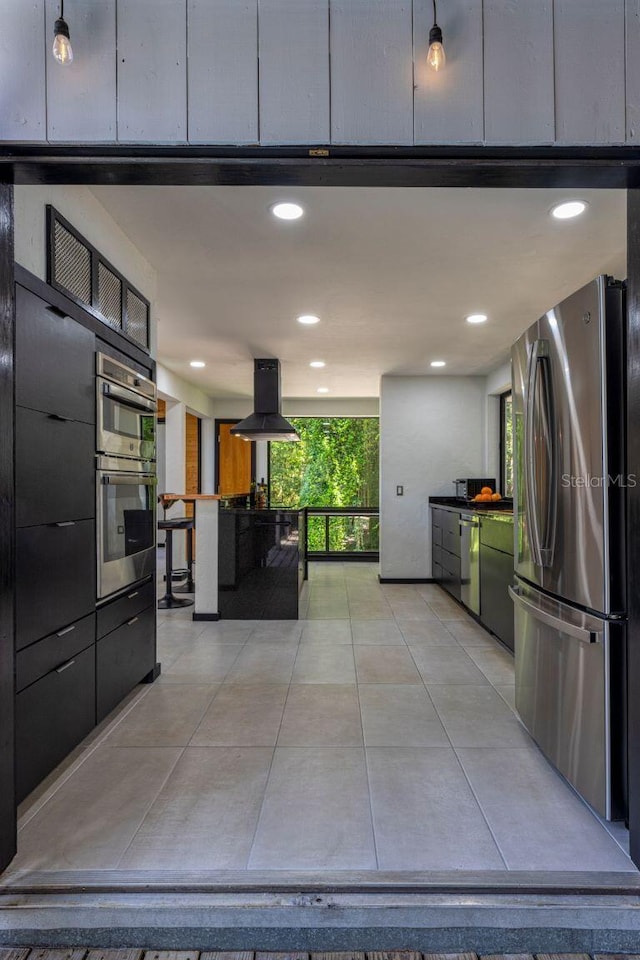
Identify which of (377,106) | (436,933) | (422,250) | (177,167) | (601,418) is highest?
(422,250)

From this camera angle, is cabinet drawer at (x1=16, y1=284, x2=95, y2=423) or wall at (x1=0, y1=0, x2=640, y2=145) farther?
cabinet drawer at (x1=16, y1=284, x2=95, y2=423)

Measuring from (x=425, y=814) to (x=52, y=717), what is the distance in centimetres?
139

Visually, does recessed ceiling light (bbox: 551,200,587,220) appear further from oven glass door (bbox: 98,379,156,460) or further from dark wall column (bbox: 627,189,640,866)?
oven glass door (bbox: 98,379,156,460)

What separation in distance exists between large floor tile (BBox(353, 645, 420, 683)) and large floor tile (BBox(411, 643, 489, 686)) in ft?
0.21

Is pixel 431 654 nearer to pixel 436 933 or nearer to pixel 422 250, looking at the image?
pixel 436 933

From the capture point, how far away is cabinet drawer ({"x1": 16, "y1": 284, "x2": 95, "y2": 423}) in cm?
172

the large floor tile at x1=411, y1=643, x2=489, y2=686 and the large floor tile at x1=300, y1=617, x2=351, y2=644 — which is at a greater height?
the large floor tile at x1=411, y1=643, x2=489, y2=686

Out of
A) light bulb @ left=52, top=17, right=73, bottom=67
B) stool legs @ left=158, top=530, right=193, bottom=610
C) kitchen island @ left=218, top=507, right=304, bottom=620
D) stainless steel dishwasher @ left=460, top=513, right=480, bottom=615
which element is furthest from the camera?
stool legs @ left=158, top=530, right=193, bottom=610

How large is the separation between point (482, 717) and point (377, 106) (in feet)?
8.45

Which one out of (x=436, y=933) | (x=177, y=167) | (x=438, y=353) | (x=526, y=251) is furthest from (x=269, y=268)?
(x=436, y=933)

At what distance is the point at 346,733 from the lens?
2.38 m

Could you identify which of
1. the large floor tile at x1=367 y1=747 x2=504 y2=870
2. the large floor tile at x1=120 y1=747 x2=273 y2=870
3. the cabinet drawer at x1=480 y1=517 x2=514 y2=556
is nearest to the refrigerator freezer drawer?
the large floor tile at x1=367 y1=747 x2=504 y2=870

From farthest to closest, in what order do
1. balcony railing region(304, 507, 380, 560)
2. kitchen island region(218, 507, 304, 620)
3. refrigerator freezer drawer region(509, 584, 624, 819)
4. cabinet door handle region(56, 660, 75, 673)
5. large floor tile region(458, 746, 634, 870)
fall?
balcony railing region(304, 507, 380, 560)
kitchen island region(218, 507, 304, 620)
cabinet door handle region(56, 660, 75, 673)
refrigerator freezer drawer region(509, 584, 624, 819)
large floor tile region(458, 746, 634, 870)

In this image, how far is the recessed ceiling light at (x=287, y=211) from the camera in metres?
2.39
